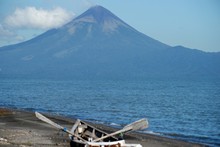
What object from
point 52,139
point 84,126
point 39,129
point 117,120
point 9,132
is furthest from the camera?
point 117,120

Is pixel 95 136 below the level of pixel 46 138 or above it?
above

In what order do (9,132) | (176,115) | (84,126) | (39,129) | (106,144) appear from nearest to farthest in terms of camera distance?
(106,144)
(84,126)
(9,132)
(39,129)
(176,115)

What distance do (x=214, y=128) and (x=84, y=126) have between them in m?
17.2

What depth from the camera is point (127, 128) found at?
65.6 feet

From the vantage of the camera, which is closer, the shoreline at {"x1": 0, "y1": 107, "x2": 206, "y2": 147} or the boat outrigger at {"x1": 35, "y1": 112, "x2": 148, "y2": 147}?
the boat outrigger at {"x1": 35, "y1": 112, "x2": 148, "y2": 147}

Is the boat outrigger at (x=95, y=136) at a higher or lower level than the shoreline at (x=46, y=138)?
higher

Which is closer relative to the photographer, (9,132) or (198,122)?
(9,132)

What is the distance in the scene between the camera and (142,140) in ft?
85.6

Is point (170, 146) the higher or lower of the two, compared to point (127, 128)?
lower

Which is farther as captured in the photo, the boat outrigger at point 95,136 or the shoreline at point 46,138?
the shoreline at point 46,138

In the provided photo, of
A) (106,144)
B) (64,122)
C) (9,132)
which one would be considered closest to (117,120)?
(64,122)

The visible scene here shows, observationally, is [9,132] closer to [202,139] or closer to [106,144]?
[106,144]

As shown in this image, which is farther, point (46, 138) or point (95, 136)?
point (46, 138)

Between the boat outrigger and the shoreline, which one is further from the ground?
the boat outrigger
